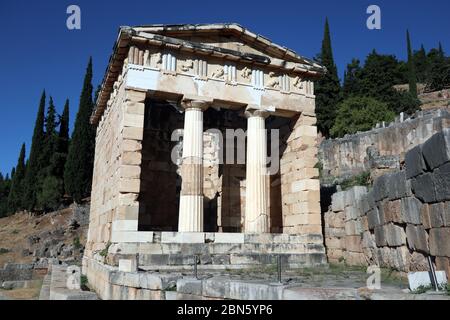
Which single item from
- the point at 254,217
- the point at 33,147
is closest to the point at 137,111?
the point at 254,217

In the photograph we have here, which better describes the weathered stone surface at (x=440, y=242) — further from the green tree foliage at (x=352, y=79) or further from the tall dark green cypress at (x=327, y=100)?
the green tree foliage at (x=352, y=79)

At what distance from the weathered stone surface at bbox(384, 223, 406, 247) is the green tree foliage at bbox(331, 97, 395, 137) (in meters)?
30.2

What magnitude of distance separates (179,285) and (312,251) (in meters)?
7.33

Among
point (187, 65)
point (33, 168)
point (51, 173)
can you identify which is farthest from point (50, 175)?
point (187, 65)

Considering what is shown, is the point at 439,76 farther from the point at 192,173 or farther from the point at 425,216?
the point at 425,216

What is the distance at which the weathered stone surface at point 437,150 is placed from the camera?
5.67m

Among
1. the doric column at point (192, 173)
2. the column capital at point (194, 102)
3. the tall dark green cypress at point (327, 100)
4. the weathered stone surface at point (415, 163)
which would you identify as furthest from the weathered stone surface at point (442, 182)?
the tall dark green cypress at point (327, 100)

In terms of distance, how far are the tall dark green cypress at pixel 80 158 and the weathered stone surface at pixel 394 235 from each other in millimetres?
34986

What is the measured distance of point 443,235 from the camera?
6117 millimetres

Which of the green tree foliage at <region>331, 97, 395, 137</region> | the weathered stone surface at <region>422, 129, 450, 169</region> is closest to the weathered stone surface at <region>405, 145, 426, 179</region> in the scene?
the weathered stone surface at <region>422, 129, 450, 169</region>

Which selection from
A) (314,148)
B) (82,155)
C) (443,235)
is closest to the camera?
(443,235)

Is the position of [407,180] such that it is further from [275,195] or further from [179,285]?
[275,195]

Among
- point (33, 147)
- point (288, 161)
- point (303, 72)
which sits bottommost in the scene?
point (288, 161)

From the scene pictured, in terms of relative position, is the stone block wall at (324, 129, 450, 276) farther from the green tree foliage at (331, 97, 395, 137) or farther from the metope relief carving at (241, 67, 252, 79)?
the green tree foliage at (331, 97, 395, 137)
